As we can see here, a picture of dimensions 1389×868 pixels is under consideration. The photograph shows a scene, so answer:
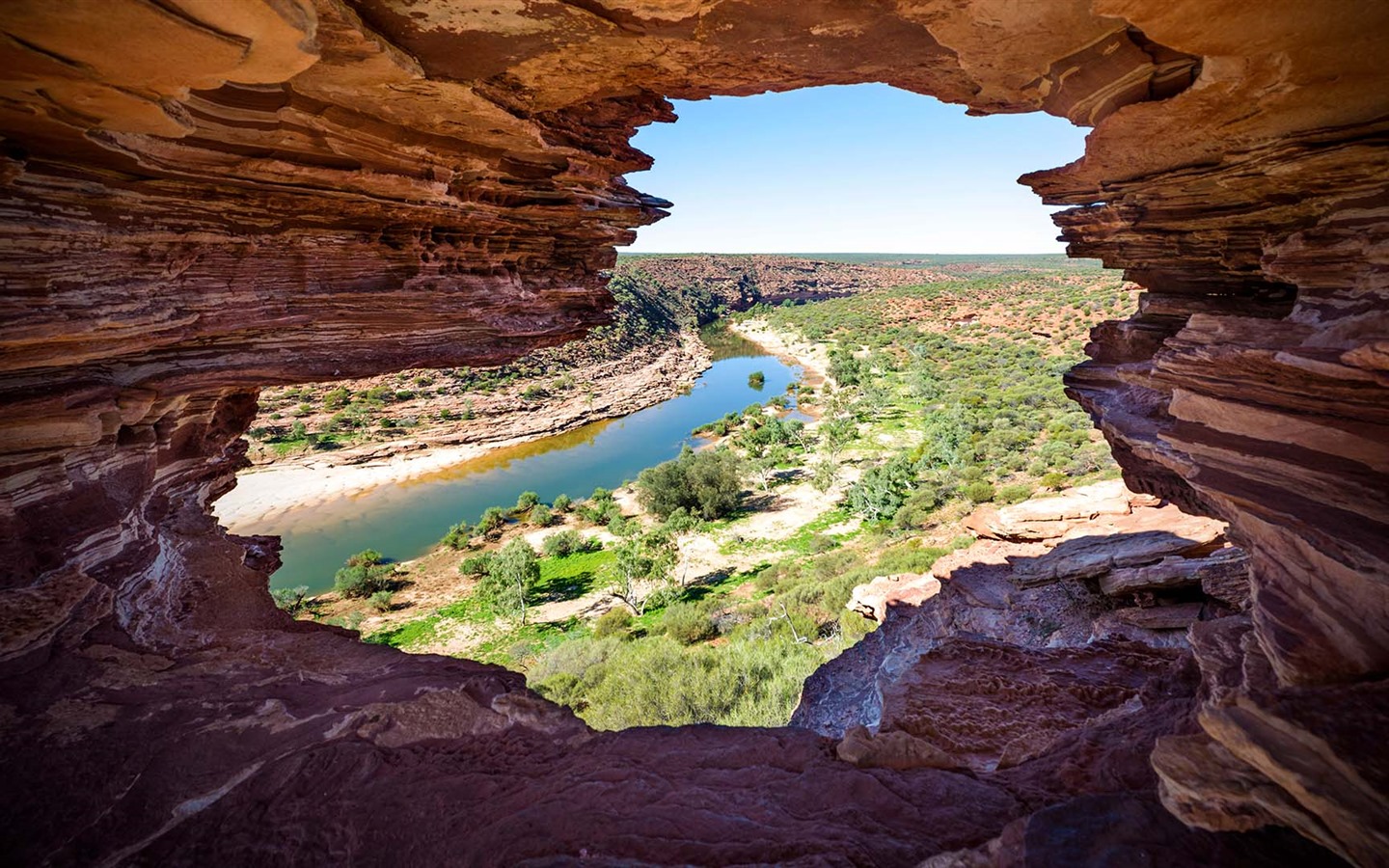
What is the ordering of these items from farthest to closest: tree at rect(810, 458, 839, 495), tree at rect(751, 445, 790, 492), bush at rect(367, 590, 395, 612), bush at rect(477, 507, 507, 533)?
tree at rect(751, 445, 790, 492) → tree at rect(810, 458, 839, 495) → bush at rect(477, 507, 507, 533) → bush at rect(367, 590, 395, 612)

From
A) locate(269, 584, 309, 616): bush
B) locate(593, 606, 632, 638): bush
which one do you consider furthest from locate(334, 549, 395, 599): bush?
locate(593, 606, 632, 638): bush

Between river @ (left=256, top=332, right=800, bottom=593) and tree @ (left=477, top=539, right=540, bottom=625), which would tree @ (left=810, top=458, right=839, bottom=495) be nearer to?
river @ (left=256, top=332, right=800, bottom=593)

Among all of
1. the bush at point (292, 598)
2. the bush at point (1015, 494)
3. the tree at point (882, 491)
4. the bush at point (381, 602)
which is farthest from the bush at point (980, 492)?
the bush at point (292, 598)

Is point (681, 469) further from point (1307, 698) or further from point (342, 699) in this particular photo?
point (1307, 698)

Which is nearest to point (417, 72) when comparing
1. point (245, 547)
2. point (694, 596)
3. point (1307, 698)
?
point (1307, 698)

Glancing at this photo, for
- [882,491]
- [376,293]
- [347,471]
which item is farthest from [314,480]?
[376,293]

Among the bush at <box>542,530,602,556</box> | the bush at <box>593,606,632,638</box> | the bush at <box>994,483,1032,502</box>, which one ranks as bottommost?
the bush at <box>542,530,602,556</box>

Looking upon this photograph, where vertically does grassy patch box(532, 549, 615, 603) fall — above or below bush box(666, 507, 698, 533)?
below
